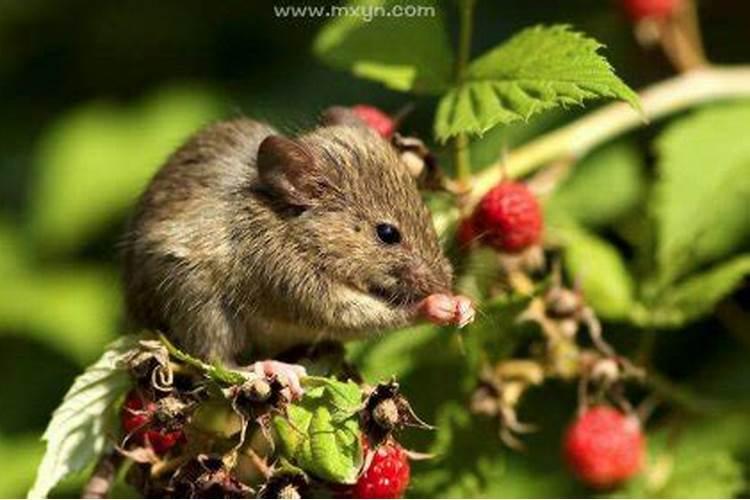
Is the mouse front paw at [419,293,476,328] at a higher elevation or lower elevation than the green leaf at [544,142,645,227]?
lower

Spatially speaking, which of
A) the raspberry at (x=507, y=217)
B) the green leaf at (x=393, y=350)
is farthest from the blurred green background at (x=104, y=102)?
the raspberry at (x=507, y=217)

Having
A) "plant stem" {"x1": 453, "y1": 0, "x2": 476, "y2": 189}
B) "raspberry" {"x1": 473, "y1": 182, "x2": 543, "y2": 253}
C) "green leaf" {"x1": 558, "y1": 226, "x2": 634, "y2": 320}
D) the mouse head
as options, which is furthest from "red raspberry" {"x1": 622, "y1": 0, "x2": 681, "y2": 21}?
the mouse head

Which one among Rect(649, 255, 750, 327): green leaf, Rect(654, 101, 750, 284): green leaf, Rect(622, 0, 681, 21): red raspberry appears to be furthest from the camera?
Rect(622, 0, 681, 21): red raspberry

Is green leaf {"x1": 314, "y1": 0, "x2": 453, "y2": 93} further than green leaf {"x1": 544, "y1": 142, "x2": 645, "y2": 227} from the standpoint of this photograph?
No

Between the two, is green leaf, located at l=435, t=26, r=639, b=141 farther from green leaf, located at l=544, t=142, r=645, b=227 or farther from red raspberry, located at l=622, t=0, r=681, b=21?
red raspberry, located at l=622, t=0, r=681, b=21

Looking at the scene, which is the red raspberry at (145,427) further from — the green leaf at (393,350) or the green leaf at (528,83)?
the green leaf at (528,83)

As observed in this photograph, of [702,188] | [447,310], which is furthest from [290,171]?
[702,188]

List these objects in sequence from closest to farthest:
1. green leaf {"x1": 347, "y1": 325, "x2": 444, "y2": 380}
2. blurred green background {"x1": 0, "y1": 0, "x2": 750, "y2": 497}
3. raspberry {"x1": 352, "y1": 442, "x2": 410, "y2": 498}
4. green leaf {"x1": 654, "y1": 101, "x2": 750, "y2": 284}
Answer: raspberry {"x1": 352, "y1": 442, "x2": 410, "y2": 498}, green leaf {"x1": 347, "y1": 325, "x2": 444, "y2": 380}, green leaf {"x1": 654, "y1": 101, "x2": 750, "y2": 284}, blurred green background {"x1": 0, "y1": 0, "x2": 750, "y2": 497}
